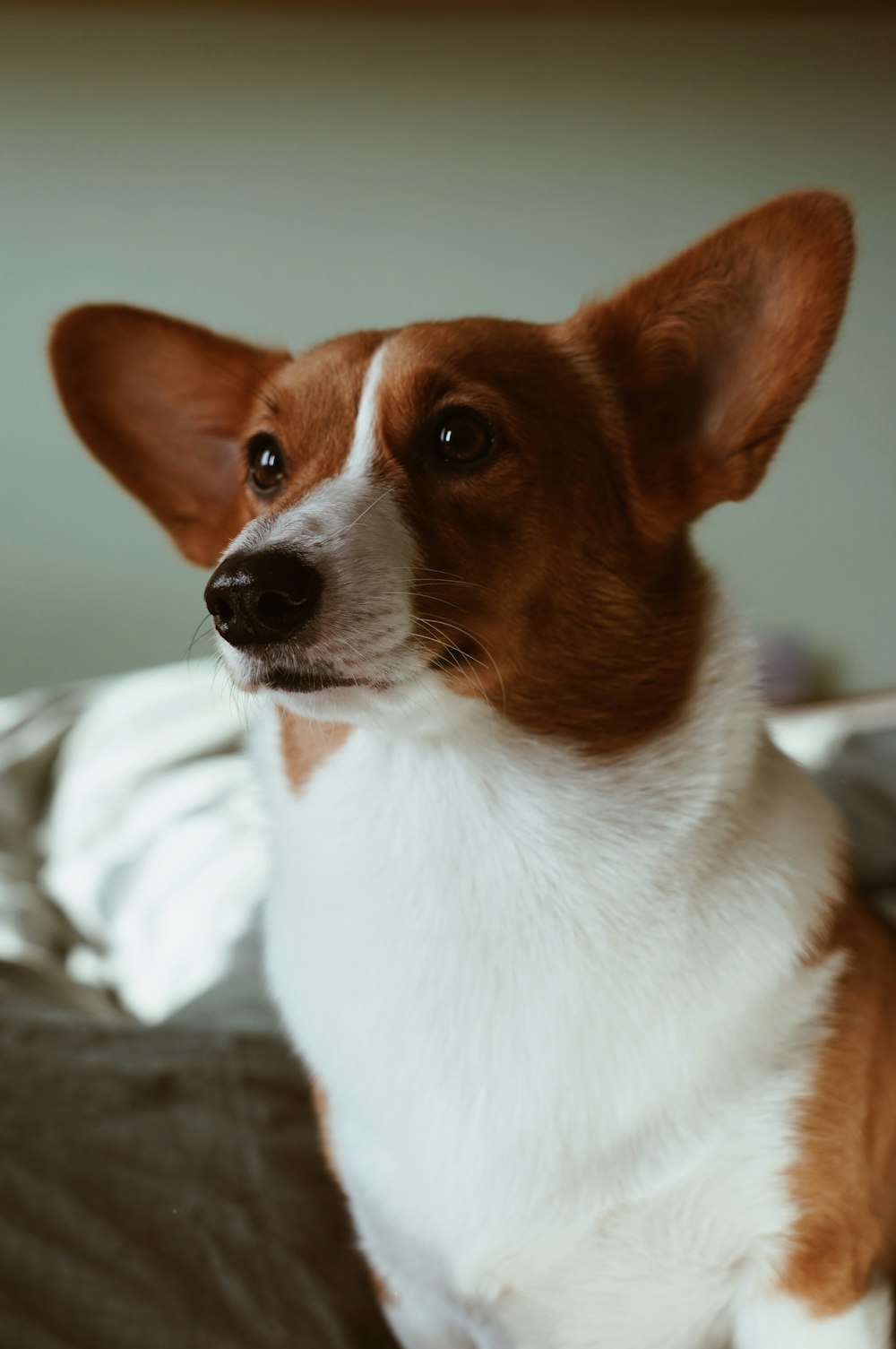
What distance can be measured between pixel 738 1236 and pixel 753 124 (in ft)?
7.48

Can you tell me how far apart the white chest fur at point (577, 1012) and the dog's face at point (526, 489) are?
0.07m

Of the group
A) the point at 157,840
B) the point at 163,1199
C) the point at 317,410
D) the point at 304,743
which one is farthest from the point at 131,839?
the point at 317,410

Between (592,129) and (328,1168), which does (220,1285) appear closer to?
(328,1168)

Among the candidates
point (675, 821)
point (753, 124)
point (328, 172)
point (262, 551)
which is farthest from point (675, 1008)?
point (753, 124)

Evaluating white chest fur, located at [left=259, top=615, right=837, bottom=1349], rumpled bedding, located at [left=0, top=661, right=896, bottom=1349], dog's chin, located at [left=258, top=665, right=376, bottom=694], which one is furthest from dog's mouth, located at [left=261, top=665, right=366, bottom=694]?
rumpled bedding, located at [left=0, top=661, right=896, bottom=1349]

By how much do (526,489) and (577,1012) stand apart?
0.43 meters

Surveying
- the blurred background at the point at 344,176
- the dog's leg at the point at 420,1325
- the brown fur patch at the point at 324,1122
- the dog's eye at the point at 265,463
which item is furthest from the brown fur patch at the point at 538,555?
the blurred background at the point at 344,176

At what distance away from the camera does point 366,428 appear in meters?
1.01

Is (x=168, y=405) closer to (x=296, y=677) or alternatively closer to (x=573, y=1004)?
(x=296, y=677)

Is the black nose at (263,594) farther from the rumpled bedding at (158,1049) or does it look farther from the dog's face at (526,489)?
the rumpled bedding at (158,1049)

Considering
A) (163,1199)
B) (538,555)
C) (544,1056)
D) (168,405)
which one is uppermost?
(168,405)

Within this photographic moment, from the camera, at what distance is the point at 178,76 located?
90.7 inches

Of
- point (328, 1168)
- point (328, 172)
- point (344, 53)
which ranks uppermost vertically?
point (344, 53)

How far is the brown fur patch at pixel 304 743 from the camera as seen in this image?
1.06 m
